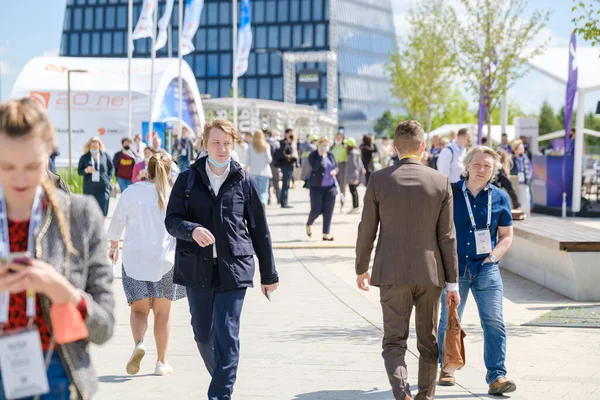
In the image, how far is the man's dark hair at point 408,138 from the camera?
6.14 metres

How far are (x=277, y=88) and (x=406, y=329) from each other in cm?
10829

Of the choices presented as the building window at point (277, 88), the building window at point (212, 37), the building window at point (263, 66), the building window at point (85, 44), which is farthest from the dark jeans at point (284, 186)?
the building window at point (85, 44)

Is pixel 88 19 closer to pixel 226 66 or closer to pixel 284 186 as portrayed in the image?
pixel 226 66

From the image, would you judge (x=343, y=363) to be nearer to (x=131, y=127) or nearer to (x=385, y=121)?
(x=131, y=127)

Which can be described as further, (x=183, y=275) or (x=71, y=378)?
(x=183, y=275)

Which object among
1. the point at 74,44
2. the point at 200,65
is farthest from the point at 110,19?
the point at 200,65

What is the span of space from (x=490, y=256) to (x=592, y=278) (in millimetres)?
4403

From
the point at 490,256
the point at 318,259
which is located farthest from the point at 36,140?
the point at 318,259

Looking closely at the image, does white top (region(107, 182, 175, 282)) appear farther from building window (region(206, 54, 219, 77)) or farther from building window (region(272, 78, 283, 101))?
building window (region(206, 54, 219, 77))

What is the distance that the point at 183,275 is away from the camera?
19.3 feet

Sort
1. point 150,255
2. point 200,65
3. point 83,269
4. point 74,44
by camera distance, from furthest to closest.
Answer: point 74,44 → point 200,65 → point 150,255 → point 83,269

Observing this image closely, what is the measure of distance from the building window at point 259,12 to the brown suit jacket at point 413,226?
360ft

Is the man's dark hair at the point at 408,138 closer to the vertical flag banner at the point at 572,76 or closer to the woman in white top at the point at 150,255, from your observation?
the woman in white top at the point at 150,255

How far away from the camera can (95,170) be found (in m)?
19.0
